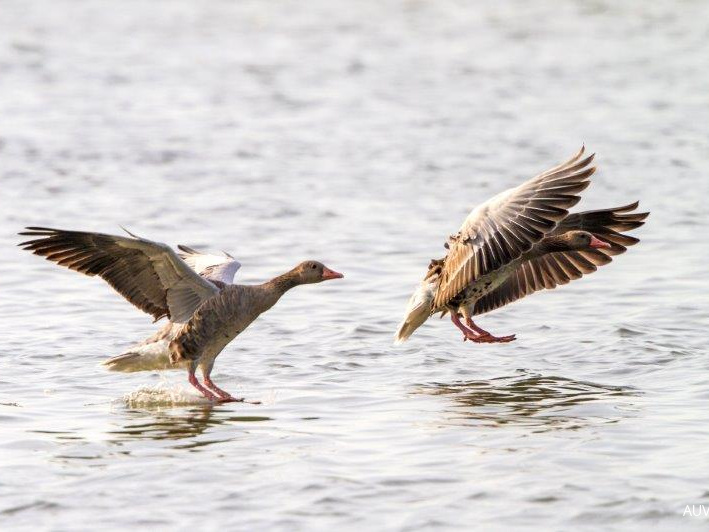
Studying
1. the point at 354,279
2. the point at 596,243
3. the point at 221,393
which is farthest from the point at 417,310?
the point at 354,279

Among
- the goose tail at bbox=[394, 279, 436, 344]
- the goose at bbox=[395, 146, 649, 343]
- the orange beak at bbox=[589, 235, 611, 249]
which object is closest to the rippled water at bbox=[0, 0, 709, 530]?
the goose tail at bbox=[394, 279, 436, 344]

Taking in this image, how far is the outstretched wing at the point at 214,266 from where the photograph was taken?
10578 millimetres

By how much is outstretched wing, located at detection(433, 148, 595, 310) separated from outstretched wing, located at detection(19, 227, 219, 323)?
1928 millimetres

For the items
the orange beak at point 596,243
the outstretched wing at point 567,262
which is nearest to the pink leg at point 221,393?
the outstretched wing at point 567,262

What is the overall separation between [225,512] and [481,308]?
16.2 ft

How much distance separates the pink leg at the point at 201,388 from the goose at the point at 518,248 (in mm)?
1834

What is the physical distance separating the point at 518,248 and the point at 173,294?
2.59m

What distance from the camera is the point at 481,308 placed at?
11883 mm

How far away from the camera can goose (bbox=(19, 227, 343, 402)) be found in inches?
379

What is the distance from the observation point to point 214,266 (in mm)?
10883

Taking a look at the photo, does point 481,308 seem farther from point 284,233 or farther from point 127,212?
point 127,212

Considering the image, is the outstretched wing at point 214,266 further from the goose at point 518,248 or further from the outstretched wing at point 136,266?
the goose at point 518,248

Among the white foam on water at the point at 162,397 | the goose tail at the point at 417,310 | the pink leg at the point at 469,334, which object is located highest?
the goose tail at the point at 417,310

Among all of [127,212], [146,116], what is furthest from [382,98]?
[127,212]
